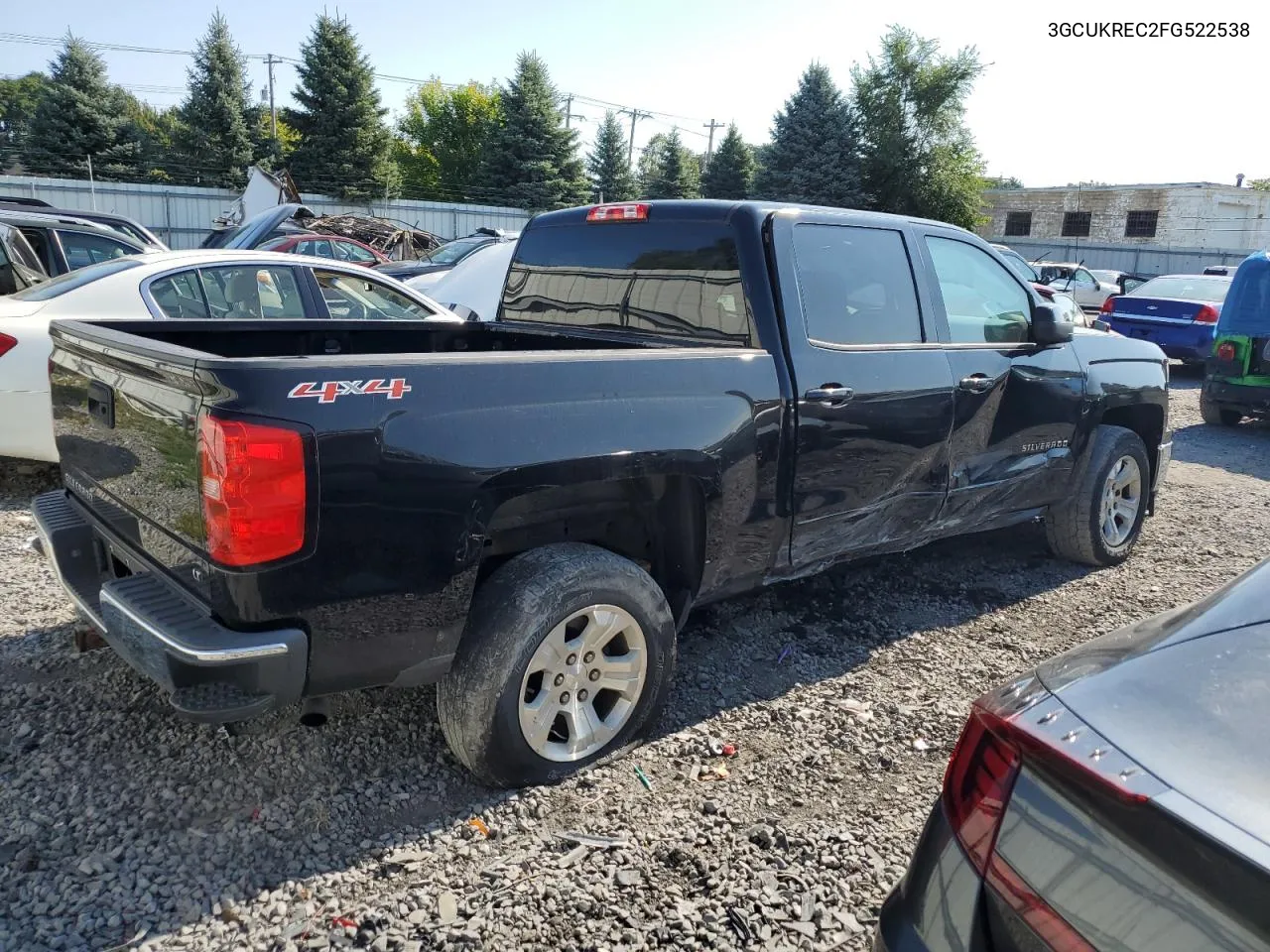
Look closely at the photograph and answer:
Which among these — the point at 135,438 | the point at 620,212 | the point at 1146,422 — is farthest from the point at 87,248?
the point at 1146,422

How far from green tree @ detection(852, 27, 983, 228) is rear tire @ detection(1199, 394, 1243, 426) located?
115 ft

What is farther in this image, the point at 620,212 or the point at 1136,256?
the point at 1136,256

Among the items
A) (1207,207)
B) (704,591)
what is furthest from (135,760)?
(1207,207)

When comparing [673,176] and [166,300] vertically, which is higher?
[673,176]

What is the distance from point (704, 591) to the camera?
11.5 feet

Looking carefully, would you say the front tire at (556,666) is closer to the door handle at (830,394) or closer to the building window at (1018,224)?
the door handle at (830,394)

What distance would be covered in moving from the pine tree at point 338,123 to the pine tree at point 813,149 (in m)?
16.6

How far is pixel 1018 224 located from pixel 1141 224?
6507 mm

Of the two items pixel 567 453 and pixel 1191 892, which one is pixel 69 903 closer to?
pixel 567 453

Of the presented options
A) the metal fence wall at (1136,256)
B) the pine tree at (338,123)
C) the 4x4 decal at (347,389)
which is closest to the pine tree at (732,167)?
the metal fence wall at (1136,256)

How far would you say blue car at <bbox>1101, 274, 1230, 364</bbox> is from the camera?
13602 mm

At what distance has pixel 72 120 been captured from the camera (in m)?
35.1

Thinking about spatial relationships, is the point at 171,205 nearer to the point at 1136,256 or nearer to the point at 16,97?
the point at 1136,256

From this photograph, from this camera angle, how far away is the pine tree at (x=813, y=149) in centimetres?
4003
